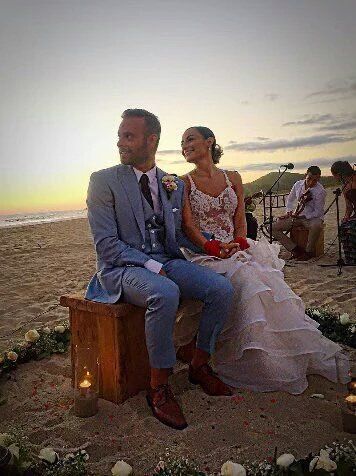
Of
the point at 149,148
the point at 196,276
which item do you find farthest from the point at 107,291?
the point at 149,148

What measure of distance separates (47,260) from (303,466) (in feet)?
32.4

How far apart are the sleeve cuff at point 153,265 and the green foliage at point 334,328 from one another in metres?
2.23

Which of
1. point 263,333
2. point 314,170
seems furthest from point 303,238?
point 263,333

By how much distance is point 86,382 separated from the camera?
10.9ft

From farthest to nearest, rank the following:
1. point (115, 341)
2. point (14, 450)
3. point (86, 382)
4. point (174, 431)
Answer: point (115, 341) < point (86, 382) < point (174, 431) < point (14, 450)

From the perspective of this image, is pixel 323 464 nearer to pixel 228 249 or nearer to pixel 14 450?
pixel 14 450

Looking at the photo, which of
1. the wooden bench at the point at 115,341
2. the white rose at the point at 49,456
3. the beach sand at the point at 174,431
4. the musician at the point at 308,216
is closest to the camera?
the white rose at the point at 49,456

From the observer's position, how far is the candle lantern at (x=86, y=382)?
3.28 metres

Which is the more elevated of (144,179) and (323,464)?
(144,179)

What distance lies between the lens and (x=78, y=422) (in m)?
3.23

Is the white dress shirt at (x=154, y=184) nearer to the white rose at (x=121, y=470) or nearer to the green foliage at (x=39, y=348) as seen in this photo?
the green foliage at (x=39, y=348)

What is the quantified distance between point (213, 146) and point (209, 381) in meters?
2.41

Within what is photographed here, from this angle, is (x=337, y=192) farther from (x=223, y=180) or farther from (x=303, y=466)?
(x=303, y=466)

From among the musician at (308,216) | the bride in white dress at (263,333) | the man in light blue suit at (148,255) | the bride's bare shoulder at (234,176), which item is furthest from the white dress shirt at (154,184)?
the musician at (308,216)
